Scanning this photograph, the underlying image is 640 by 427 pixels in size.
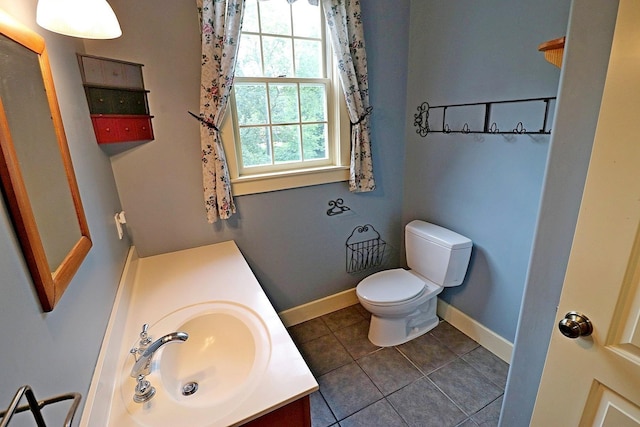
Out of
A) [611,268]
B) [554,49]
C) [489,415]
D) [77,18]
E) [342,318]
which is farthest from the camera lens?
[342,318]

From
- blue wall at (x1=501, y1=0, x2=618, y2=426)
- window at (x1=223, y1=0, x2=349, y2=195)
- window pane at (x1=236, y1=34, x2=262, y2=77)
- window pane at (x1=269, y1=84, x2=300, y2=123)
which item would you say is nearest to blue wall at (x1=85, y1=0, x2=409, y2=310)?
window at (x1=223, y1=0, x2=349, y2=195)

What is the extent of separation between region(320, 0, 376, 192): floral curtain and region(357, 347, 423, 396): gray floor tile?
→ 1.10m

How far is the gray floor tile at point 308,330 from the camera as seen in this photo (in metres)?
2.16

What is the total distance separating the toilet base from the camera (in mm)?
2035

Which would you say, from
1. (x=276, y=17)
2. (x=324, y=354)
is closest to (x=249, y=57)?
(x=276, y=17)

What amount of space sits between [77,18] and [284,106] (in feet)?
3.96

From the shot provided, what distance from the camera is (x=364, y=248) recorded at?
2438 millimetres

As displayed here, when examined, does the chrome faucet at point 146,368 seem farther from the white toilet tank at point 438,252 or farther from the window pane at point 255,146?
the white toilet tank at point 438,252

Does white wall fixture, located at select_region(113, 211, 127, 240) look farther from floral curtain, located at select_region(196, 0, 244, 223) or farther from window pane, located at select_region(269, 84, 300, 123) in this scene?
window pane, located at select_region(269, 84, 300, 123)

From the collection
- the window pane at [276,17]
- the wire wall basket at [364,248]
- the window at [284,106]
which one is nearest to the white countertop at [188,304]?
the window at [284,106]

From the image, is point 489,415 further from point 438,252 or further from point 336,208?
point 336,208

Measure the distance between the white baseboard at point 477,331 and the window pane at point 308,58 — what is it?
186cm

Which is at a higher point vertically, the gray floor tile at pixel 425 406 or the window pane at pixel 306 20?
the window pane at pixel 306 20

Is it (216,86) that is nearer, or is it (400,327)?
(216,86)
